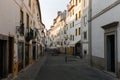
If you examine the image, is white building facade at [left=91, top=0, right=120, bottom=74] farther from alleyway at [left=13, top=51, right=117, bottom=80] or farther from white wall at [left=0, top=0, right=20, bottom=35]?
white wall at [left=0, top=0, right=20, bottom=35]

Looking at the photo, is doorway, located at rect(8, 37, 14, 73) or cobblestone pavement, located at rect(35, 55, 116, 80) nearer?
doorway, located at rect(8, 37, 14, 73)

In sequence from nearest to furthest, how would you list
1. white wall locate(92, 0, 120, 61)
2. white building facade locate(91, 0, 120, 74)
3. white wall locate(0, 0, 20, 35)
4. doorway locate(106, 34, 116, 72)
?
white wall locate(0, 0, 20, 35) < white building facade locate(91, 0, 120, 74) < white wall locate(92, 0, 120, 61) < doorway locate(106, 34, 116, 72)

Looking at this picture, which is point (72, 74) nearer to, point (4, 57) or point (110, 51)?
point (110, 51)

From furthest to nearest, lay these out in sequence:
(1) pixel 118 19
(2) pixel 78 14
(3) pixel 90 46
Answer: (2) pixel 78 14, (3) pixel 90 46, (1) pixel 118 19

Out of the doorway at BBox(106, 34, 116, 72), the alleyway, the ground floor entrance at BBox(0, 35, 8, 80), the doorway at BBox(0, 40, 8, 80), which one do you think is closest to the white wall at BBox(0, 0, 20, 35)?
the ground floor entrance at BBox(0, 35, 8, 80)

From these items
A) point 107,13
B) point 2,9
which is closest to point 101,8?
point 107,13

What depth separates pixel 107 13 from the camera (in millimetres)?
20438

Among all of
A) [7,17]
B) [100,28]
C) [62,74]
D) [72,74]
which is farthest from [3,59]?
[100,28]

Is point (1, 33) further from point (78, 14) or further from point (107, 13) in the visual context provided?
point (78, 14)

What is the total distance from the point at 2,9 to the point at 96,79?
7046mm

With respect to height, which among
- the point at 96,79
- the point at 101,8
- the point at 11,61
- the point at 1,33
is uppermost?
the point at 101,8

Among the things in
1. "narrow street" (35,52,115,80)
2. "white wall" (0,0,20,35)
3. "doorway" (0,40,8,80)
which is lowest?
"narrow street" (35,52,115,80)

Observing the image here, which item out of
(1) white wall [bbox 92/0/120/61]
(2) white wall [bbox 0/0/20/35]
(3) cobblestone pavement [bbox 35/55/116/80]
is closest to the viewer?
(2) white wall [bbox 0/0/20/35]

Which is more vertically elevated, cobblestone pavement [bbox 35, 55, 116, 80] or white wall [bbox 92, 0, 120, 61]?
white wall [bbox 92, 0, 120, 61]
